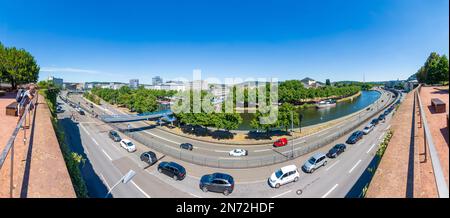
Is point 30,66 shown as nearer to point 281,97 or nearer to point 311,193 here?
point 311,193

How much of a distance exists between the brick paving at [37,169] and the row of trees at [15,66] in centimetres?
1374

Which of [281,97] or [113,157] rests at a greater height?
[281,97]

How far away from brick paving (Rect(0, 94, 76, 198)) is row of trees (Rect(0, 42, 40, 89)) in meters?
13.7

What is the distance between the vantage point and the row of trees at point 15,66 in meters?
15.7

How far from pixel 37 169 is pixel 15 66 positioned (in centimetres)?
1838

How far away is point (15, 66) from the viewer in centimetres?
1627

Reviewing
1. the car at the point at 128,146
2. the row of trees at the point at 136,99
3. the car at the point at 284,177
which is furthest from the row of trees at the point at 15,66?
the car at the point at 284,177

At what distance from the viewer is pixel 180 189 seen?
10.6m

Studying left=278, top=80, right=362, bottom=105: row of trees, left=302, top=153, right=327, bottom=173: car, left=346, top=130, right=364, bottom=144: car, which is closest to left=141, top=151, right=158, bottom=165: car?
left=302, top=153, right=327, bottom=173: car

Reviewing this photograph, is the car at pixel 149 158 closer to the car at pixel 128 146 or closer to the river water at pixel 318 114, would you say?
the car at pixel 128 146
